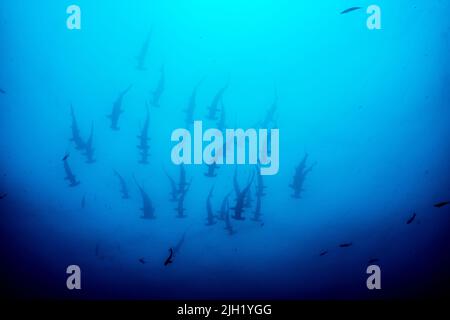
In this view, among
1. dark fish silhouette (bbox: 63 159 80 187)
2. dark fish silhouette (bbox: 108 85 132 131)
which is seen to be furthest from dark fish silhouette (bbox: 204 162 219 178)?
dark fish silhouette (bbox: 63 159 80 187)

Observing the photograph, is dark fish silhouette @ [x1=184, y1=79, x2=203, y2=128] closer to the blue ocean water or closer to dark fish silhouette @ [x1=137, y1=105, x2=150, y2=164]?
the blue ocean water

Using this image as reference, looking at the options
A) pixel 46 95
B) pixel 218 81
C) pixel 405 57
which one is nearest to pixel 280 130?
pixel 218 81

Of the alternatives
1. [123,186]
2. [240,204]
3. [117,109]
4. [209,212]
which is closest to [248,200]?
[240,204]

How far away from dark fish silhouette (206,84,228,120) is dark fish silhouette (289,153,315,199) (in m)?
0.38

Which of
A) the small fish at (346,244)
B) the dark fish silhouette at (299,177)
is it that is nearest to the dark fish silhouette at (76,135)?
the dark fish silhouette at (299,177)

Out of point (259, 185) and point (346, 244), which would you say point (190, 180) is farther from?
point (346, 244)

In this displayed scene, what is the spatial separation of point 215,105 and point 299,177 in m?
0.43

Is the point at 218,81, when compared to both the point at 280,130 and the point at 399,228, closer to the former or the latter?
the point at 280,130

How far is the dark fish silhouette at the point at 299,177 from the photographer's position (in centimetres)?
144

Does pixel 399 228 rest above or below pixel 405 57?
below

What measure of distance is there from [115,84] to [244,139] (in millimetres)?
537

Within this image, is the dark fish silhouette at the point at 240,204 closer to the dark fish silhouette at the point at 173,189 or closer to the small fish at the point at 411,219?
the dark fish silhouette at the point at 173,189

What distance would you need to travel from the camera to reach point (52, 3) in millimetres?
1410
